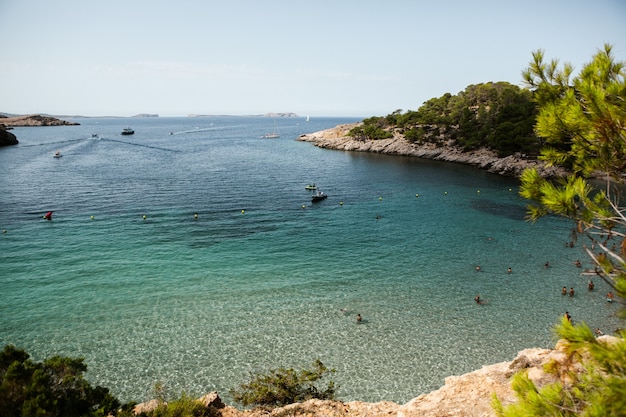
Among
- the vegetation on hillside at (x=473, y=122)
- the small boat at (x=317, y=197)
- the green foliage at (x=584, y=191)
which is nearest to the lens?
the green foliage at (x=584, y=191)

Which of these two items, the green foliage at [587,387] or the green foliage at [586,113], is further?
the green foliage at [586,113]

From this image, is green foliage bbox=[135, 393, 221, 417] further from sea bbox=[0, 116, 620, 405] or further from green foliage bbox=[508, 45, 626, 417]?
green foliage bbox=[508, 45, 626, 417]

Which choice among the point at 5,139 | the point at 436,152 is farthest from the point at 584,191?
the point at 5,139

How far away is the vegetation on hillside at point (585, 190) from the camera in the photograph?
5816 millimetres

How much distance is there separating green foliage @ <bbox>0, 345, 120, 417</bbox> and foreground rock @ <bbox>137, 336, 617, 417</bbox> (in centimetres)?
475

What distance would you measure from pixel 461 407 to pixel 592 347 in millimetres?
9685

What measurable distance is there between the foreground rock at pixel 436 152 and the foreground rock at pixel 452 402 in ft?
161

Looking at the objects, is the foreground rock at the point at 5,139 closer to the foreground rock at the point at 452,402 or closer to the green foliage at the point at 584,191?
the foreground rock at the point at 452,402

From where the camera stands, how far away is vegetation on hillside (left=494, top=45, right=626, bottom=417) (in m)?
5.82

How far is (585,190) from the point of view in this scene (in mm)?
7762

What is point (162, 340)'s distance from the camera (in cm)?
2295

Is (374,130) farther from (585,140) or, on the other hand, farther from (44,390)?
(44,390)

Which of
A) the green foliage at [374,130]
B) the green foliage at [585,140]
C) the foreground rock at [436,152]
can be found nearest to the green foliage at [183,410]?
the green foliage at [585,140]

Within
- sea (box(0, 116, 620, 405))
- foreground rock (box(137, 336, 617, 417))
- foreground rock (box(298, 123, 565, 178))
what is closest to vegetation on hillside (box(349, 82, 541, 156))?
foreground rock (box(298, 123, 565, 178))
